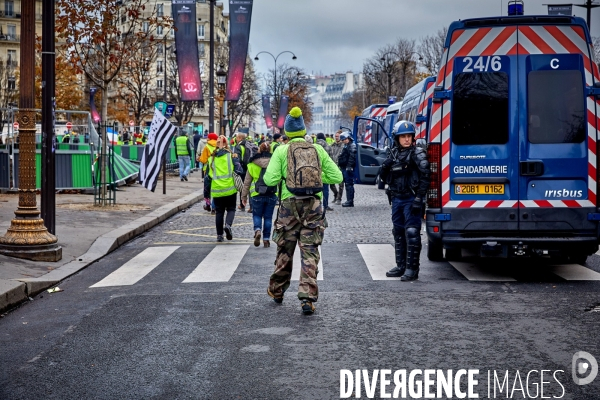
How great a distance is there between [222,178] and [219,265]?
290 cm

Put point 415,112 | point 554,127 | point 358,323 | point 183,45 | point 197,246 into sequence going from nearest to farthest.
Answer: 1. point 358,323
2. point 554,127
3. point 197,246
4. point 415,112
5. point 183,45

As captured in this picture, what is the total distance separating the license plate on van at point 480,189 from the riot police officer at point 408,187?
1.39ft

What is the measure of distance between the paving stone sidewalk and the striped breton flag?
0.67 meters

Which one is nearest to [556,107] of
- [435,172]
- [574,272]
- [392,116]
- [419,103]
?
[435,172]

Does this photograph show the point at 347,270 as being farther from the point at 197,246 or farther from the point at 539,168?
the point at 197,246

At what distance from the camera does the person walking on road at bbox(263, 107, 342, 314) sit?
7.95 m

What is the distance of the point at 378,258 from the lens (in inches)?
460

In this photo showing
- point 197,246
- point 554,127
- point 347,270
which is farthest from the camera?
point 197,246

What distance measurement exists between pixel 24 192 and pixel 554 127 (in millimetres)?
6460

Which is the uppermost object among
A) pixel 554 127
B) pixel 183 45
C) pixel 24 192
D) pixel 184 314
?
pixel 183 45

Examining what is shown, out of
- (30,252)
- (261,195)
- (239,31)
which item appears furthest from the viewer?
(239,31)

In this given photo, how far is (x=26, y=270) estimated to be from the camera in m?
10.2

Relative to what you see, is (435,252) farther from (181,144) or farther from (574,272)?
(181,144)

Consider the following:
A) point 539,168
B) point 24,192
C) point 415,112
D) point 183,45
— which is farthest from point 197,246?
point 183,45
